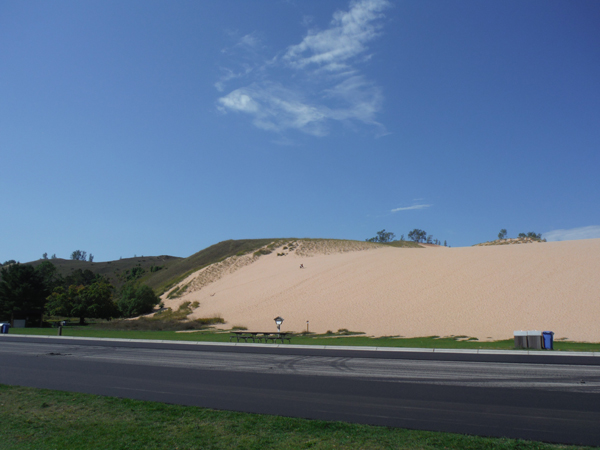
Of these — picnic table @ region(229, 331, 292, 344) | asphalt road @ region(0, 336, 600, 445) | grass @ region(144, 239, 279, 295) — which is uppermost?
grass @ region(144, 239, 279, 295)

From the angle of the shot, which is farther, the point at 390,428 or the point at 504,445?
the point at 390,428

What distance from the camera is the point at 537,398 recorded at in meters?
8.42

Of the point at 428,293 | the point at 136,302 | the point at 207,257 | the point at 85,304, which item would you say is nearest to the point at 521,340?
the point at 428,293

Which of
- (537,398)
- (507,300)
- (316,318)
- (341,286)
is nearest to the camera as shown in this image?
(537,398)

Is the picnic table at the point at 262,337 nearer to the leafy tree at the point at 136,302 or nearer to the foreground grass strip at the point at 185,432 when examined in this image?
the foreground grass strip at the point at 185,432

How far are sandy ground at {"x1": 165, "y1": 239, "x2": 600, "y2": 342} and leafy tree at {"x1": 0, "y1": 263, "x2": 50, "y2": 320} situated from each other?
54.1 ft

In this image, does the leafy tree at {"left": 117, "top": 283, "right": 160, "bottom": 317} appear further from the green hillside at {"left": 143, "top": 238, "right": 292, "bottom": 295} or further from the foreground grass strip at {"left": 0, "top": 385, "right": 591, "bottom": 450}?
the foreground grass strip at {"left": 0, "top": 385, "right": 591, "bottom": 450}

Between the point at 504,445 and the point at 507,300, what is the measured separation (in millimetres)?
34291

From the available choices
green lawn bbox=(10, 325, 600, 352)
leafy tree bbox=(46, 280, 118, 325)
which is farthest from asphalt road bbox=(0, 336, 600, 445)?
leafy tree bbox=(46, 280, 118, 325)

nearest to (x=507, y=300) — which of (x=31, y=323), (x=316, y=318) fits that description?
(x=316, y=318)

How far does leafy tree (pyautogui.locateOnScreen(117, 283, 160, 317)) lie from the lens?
5450 cm

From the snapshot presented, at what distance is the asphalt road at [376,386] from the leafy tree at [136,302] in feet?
132

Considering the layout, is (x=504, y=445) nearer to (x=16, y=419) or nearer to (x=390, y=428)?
(x=390, y=428)

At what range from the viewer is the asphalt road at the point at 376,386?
691cm
